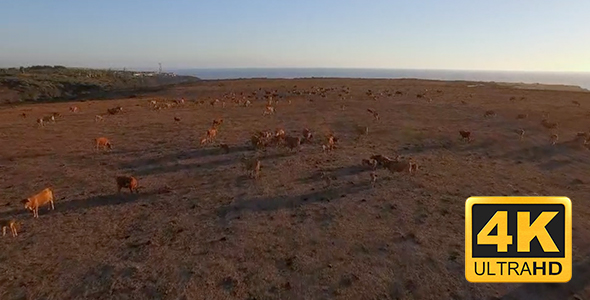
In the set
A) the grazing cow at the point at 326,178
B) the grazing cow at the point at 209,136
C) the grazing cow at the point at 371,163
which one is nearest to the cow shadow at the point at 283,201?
the grazing cow at the point at 326,178

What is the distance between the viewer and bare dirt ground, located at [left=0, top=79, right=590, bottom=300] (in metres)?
11.2

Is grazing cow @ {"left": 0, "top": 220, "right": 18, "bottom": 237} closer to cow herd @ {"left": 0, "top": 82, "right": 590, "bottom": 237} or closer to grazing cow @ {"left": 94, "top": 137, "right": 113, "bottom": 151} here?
cow herd @ {"left": 0, "top": 82, "right": 590, "bottom": 237}

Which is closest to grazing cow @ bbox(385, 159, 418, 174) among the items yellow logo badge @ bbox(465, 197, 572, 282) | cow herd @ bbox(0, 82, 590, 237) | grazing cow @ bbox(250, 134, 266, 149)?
cow herd @ bbox(0, 82, 590, 237)

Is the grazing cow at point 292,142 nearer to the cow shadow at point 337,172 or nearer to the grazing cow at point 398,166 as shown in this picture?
the cow shadow at point 337,172

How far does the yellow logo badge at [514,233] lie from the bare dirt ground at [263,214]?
5.88 ft

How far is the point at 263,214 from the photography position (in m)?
15.6

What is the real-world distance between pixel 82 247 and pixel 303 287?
22.0 feet

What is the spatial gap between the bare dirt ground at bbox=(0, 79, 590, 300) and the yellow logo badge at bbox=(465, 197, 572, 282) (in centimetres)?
179

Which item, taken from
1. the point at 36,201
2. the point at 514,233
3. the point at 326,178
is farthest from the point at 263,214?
the point at 514,233

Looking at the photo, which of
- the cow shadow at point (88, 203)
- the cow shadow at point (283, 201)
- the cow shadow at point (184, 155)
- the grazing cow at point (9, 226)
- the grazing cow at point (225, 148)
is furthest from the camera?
the grazing cow at point (225, 148)

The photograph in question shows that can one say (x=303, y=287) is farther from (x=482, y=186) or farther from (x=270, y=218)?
(x=482, y=186)

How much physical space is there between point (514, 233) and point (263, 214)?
8.75 meters

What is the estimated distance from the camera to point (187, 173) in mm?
20547

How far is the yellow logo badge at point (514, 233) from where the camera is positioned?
9117 mm
